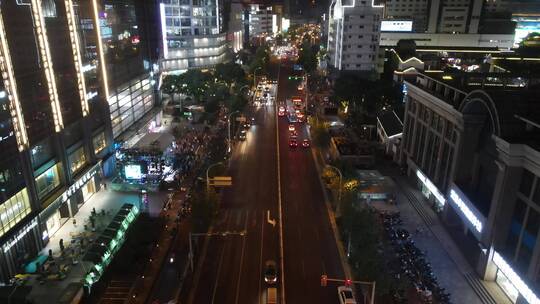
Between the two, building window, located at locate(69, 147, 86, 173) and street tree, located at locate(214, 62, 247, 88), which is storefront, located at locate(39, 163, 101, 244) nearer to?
building window, located at locate(69, 147, 86, 173)

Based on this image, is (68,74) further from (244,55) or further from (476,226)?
(244,55)

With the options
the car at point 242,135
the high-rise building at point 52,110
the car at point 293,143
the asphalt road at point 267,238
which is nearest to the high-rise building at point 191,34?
the car at point 242,135

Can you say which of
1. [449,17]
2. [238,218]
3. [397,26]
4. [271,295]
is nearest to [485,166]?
[271,295]

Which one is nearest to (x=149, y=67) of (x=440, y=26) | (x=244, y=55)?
(x=244, y=55)

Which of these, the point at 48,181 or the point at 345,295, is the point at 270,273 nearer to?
the point at 345,295

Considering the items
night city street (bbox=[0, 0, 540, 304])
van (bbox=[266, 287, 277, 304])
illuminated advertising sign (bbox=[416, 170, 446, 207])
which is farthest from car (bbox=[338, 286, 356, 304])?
illuminated advertising sign (bbox=[416, 170, 446, 207])

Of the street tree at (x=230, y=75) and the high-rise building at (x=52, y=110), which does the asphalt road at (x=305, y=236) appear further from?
the street tree at (x=230, y=75)
